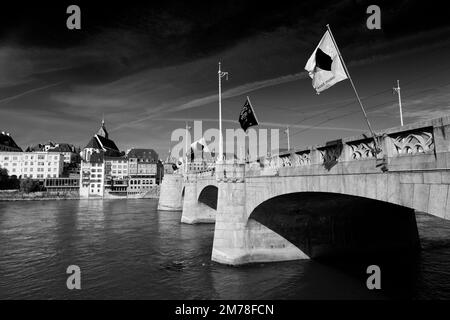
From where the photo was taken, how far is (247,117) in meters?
17.7

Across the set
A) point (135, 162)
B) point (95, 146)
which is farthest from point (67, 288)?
point (95, 146)

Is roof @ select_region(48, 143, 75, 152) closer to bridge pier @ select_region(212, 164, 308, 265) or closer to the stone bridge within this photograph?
bridge pier @ select_region(212, 164, 308, 265)

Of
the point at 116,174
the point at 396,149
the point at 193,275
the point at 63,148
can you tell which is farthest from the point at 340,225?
the point at 63,148

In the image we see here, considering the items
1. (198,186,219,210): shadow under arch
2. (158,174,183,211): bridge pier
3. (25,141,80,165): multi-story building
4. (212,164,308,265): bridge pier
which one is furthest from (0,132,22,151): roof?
(212,164,308,265): bridge pier

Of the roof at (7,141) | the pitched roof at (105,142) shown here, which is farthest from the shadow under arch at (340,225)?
the roof at (7,141)

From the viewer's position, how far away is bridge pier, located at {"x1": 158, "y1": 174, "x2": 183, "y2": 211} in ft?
220

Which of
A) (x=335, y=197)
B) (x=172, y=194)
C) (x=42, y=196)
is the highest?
(x=335, y=197)

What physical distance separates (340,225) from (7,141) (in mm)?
184214

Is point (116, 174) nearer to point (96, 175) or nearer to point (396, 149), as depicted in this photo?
point (96, 175)

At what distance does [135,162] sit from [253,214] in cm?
13887

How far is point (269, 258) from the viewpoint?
20.2 m
